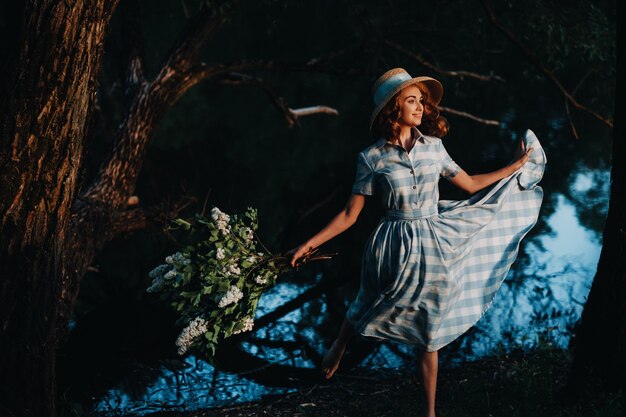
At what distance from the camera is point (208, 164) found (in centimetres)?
1280

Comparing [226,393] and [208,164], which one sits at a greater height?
[208,164]

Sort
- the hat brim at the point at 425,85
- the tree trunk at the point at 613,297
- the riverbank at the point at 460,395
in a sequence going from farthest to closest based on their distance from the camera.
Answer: the riverbank at the point at 460,395 < the tree trunk at the point at 613,297 < the hat brim at the point at 425,85

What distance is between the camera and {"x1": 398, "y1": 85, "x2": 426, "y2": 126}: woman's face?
4.14m

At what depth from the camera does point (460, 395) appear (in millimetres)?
5004

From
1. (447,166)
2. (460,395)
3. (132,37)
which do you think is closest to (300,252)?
(447,166)

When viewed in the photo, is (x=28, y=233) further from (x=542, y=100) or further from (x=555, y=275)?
(x=542, y=100)

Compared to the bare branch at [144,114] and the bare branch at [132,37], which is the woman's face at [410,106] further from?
the bare branch at [132,37]

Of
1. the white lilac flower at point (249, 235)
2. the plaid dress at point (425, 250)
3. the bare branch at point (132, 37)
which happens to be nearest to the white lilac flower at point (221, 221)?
the white lilac flower at point (249, 235)

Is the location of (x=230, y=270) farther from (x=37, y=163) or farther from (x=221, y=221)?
(x=37, y=163)

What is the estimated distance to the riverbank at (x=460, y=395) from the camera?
15.2 feet

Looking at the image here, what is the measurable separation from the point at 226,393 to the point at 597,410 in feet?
8.70

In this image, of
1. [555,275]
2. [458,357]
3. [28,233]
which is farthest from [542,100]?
[28,233]

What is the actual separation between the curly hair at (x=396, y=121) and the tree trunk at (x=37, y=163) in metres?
1.43

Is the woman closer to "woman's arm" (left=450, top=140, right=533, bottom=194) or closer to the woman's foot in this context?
"woman's arm" (left=450, top=140, right=533, bottom=194)
